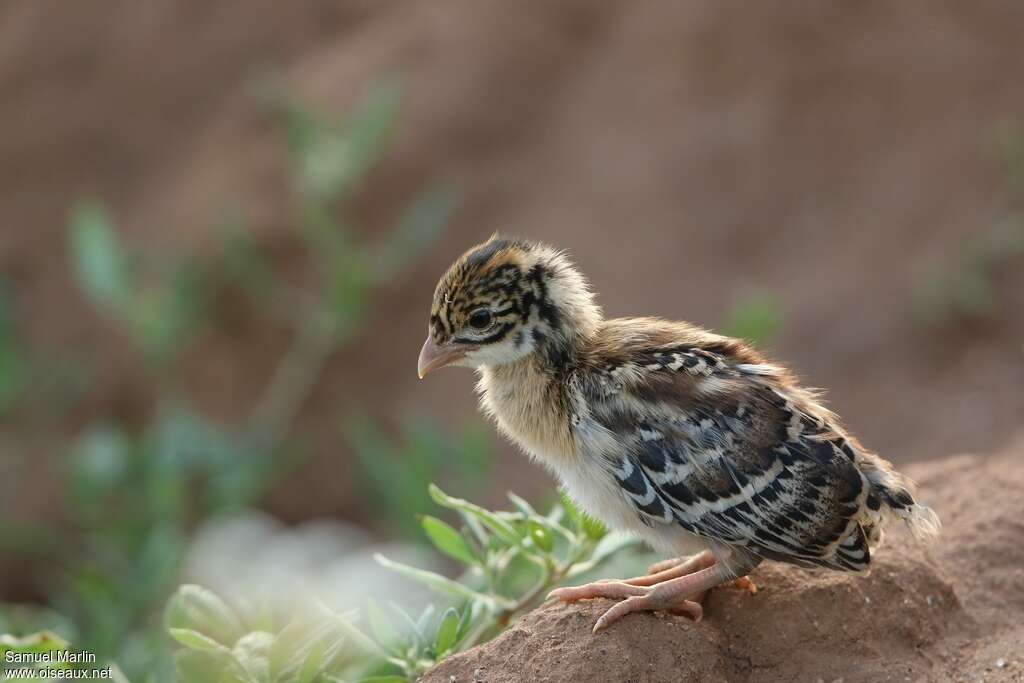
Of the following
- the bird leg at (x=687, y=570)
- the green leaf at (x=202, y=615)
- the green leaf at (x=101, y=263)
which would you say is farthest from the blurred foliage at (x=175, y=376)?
the bird leg at (x=687, y=570)

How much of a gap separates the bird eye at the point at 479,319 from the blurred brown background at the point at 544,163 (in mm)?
4026

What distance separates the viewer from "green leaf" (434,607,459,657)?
3.22m

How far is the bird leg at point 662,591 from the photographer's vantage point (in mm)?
3133

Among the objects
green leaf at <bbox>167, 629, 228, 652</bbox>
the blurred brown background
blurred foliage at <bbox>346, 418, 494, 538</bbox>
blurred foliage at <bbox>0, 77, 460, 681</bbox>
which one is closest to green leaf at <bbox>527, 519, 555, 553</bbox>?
green leaf at <bbox>167, 629, 228, 652</bbox>

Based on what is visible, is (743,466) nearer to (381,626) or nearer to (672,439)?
(672,439)

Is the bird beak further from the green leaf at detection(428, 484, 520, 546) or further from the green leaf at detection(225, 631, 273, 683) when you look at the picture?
the green leaf at detection(225, 631, 273, 683)

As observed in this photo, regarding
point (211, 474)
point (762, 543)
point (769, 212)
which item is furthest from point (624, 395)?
point (769, 212)

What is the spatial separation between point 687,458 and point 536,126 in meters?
5.87

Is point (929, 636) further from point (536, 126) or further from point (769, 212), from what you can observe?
point (536, 126)

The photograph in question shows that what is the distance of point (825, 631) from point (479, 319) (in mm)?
1279

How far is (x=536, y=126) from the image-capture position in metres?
8.80

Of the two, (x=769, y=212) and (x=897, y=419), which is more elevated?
(x=769, y=212)

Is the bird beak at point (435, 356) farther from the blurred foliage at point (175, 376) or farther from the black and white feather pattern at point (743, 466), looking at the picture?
the blurred foliage at point (175, 376)

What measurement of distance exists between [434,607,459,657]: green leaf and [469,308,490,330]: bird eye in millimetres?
822
